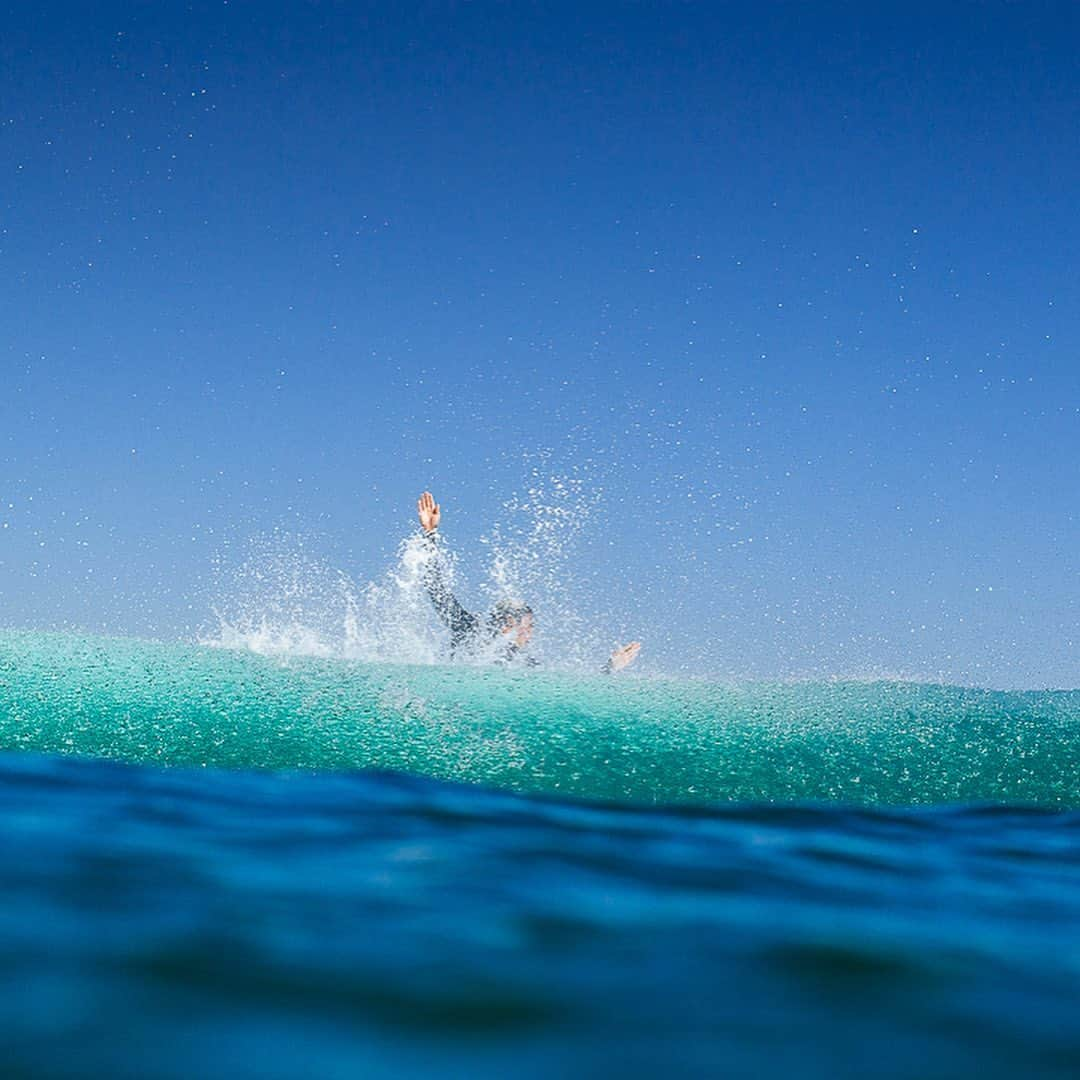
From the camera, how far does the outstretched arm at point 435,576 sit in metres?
10.9

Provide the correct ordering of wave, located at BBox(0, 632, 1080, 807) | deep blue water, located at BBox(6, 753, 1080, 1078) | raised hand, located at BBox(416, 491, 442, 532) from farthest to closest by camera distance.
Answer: raised hand, located at BBox(416, 491, 442, 532) < wave, located at BBox(0, 632, 1080, 807) < deep blue water, located at BBox(6, 753, 1080, 1078)

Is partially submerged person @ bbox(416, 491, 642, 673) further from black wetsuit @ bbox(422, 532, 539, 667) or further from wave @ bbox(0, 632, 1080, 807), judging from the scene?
wave @ bbox(0, 632, 1080, 807)

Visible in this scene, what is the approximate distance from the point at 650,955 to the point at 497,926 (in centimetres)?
31

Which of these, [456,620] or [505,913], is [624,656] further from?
[505,913]

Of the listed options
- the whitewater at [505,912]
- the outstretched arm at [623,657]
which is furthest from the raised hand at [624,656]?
the whitewater at [505,912]

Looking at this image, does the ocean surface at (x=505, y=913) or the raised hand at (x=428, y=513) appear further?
the raised hand at (x=428, y=513)

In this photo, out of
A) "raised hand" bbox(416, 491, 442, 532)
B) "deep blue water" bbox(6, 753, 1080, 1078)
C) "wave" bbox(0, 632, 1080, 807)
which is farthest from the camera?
"raised hand" bbox(416, 491, 442, 532)

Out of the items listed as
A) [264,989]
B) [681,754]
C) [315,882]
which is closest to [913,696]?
[681,754]

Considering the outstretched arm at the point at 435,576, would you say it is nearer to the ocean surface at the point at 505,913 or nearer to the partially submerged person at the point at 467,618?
the partially submerged person at the point at 467,618

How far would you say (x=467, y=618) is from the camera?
11.1 m

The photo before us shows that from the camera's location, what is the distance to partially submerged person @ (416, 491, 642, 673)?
35.9ft

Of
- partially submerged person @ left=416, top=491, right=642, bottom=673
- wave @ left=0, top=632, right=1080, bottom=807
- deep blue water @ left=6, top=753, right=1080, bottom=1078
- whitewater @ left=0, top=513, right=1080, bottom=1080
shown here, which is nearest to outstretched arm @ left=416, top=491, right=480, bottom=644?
partially submerged person @ left=416, top=491, right=642, bottom=673

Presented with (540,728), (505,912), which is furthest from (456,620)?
(505,912)

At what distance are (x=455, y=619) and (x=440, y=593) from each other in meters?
0.33
